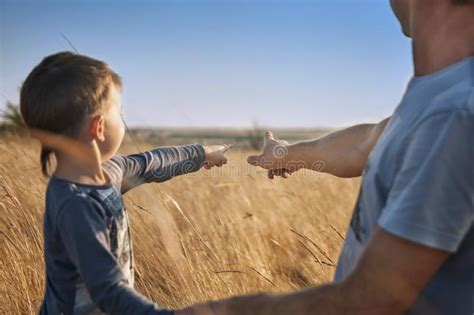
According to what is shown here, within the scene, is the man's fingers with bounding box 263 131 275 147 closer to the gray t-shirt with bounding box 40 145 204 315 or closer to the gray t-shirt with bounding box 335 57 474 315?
the gray t-shirt with bounding box 40 145 204 315

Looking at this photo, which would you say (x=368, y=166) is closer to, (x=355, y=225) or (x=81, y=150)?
(x=355, y=225)

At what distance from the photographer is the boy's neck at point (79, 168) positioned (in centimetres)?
171

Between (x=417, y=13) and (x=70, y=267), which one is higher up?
(x=417, y=13)

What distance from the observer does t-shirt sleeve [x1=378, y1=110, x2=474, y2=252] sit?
99 cm

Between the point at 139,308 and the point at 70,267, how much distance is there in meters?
0.29

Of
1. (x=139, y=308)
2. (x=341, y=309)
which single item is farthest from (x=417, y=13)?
(x=139, y=308)

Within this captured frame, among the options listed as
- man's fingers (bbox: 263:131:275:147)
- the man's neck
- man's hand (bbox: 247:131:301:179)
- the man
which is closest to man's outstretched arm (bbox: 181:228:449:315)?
the man

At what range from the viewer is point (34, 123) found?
1.77 m

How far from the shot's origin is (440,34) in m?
1.18

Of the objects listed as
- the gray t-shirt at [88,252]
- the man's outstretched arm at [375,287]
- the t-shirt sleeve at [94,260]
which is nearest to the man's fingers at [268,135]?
the gray t-shirt at [88,252]

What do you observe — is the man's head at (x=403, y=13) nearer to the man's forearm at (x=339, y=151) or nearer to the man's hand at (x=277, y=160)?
the man's forearm at (x=339, y=151)

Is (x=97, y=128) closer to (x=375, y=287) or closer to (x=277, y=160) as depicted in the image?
(x=277, y=160)

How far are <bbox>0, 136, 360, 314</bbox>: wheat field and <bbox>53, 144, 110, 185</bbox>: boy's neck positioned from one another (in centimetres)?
90

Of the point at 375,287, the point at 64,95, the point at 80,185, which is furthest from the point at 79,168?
the point at 375,287
